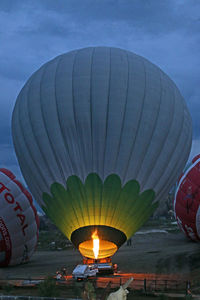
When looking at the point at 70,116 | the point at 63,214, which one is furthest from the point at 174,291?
the point at 70,116

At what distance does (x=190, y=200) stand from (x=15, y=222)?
7.71 m

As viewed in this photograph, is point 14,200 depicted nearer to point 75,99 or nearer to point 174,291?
point 75,99

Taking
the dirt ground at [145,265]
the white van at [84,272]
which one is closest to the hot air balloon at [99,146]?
the white van at [84,272]

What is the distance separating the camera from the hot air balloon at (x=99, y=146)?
17.3m

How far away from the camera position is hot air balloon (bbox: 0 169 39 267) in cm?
1842

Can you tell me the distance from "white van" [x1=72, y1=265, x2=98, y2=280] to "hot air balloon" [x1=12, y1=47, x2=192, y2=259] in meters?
1.31

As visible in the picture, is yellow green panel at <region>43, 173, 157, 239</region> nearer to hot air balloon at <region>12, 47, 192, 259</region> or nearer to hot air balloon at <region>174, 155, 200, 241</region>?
hot air balloon at <region>12, 47, 192, 259</region>

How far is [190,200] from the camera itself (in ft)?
62.7

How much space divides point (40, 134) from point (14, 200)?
10.6 ft

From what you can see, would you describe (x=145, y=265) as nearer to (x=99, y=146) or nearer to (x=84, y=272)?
(x=84, y=272)

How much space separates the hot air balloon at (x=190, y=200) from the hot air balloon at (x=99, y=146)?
817 mm

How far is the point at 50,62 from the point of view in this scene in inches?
805

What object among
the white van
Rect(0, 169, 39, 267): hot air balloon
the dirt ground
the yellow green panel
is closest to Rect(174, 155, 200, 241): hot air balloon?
the dirt ground

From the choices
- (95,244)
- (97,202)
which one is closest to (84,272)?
(95,244)
